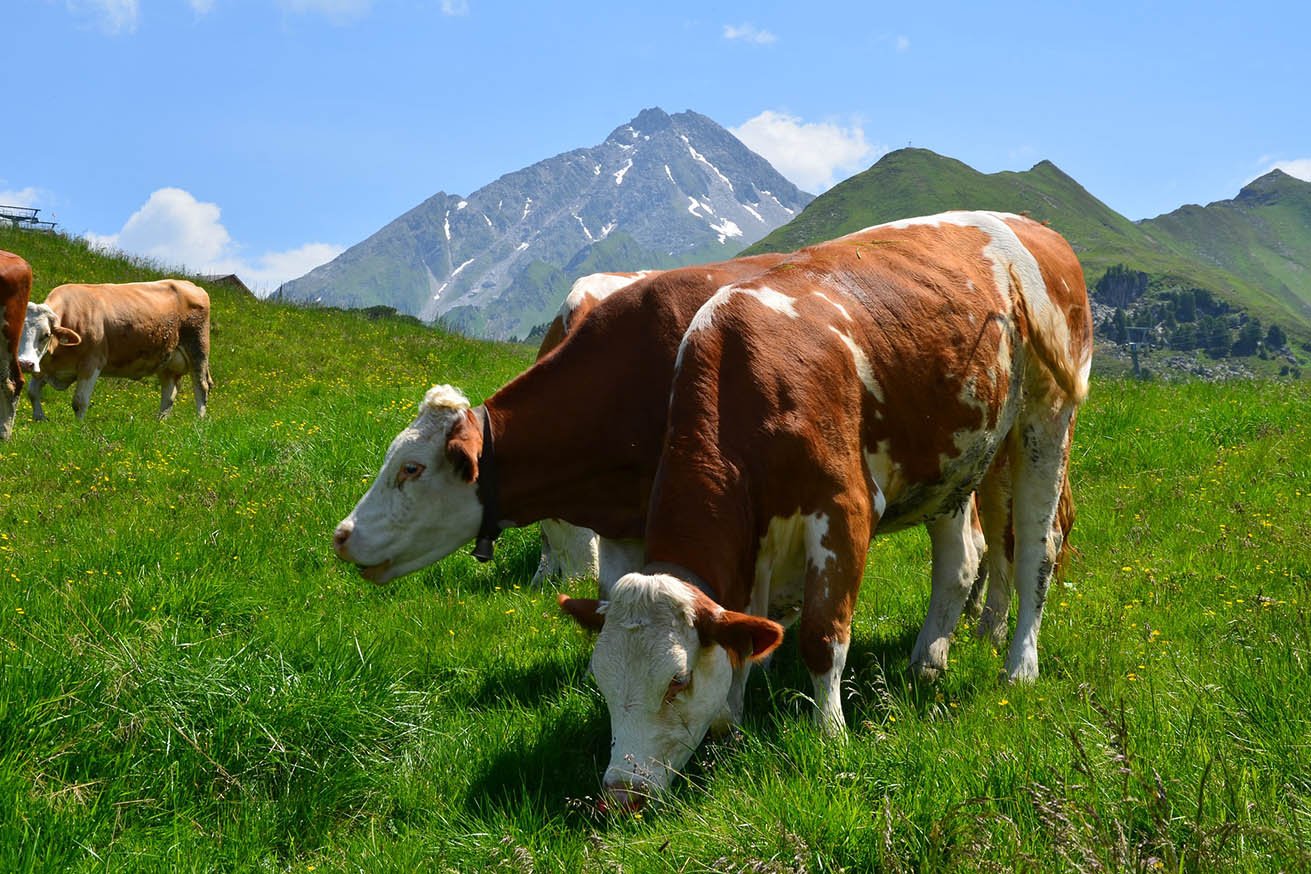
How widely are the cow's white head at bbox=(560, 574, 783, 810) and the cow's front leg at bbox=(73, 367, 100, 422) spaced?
54.1 feet

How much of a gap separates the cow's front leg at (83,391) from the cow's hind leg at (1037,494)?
16.4m

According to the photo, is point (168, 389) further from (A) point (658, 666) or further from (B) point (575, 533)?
(A) point (658, 666)

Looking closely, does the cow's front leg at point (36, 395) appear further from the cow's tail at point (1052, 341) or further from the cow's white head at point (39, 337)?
the cow's tail at point (1052, 341)

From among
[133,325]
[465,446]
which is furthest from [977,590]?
[133,325]

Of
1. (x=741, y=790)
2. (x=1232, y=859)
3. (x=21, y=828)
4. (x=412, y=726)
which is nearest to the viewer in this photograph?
(x=1232, y=859)

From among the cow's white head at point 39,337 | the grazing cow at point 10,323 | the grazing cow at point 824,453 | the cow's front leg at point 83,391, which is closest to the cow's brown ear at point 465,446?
the grazing cow at point 824,453

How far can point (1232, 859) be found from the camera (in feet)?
9.58

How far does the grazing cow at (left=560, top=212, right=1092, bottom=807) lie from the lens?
434cm

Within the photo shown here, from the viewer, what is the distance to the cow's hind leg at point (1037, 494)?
653 cm

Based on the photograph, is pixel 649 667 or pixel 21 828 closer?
pixel 21 828

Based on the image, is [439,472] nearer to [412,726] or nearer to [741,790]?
[412,726]

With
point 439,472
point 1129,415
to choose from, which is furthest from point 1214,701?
point 1129,415

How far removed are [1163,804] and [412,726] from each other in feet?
Answer: 11.9

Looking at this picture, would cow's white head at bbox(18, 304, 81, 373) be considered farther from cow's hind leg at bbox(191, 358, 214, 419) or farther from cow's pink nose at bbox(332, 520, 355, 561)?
cow's pink nose at bbox(332, 520, 355, 561)
